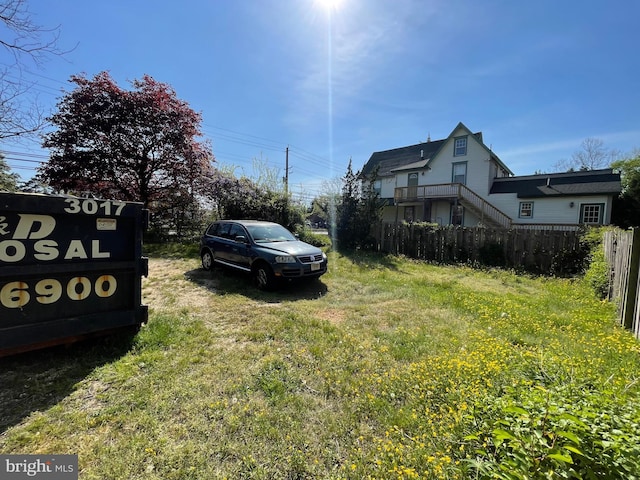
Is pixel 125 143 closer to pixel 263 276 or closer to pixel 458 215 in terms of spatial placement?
pixel 263 276

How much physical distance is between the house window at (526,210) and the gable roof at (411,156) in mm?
4001

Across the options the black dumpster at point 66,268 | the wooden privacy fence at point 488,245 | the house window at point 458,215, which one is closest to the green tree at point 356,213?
the wooden privacy fence at point 488,245

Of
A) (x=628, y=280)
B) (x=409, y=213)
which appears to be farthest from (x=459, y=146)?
(x=628, y=280)

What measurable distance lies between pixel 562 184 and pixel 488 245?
13389mm

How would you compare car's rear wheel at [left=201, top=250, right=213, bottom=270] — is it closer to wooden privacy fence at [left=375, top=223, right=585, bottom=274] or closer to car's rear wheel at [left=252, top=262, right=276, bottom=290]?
car's rear wheel at [left=252, top=262, right=276, bottom=290]

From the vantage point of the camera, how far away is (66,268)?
3076 millimetres

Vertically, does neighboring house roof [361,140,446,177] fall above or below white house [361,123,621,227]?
above

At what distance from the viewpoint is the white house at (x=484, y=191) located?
691 inches

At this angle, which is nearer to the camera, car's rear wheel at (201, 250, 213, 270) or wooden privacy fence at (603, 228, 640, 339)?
wooden privacy fence at (603, 228, 640, 339)

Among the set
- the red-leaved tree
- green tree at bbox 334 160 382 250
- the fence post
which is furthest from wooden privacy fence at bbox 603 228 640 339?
the red-leaved tree

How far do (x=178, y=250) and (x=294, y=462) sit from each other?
12.1m

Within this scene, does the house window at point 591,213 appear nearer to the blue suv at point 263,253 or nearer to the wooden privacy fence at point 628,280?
the wooden privacy fence at point 628,280

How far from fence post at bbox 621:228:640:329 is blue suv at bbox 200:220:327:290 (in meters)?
5.27

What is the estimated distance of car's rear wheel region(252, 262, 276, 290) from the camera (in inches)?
255
